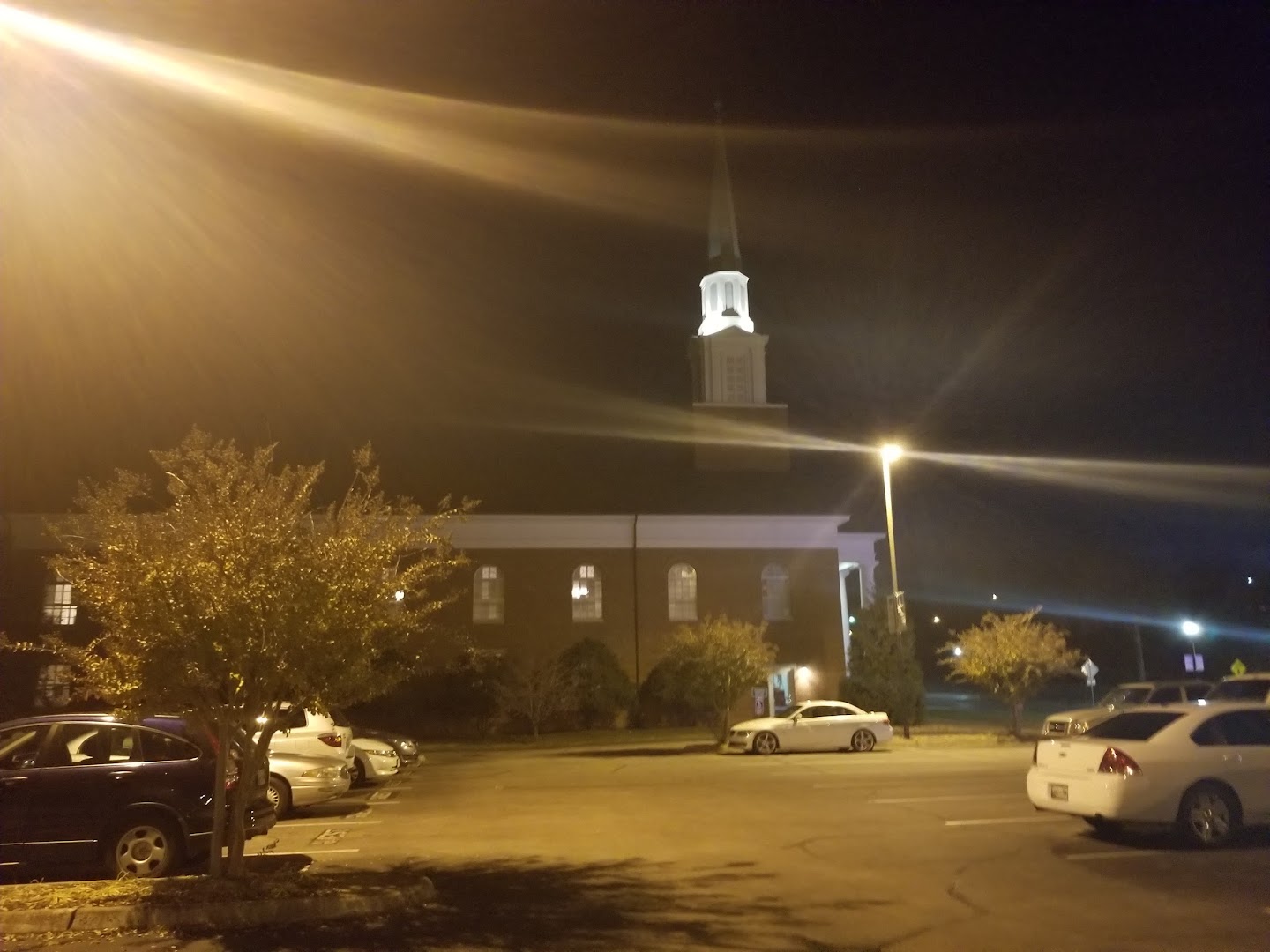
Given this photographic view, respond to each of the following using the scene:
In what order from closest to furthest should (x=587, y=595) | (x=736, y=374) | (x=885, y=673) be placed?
(x=885, y=673) < (x=587, y=595) < (x=736, y=374)

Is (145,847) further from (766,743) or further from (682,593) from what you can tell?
(682,593)

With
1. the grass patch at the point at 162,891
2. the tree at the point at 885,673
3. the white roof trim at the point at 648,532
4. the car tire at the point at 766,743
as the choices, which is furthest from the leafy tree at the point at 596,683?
the grass patch at the point at 162,891

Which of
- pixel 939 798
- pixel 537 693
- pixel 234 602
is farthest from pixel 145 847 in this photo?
pixel 537 693

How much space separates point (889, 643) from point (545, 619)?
13737 mm

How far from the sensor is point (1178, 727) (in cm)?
1125

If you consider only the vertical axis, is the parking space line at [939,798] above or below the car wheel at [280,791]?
below

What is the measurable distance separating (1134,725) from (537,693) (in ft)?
81.7

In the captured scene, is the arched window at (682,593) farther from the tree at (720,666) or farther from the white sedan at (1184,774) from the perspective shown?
the white sedan at (1184,774)

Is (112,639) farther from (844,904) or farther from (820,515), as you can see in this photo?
(820,515)

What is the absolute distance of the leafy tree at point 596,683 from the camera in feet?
119

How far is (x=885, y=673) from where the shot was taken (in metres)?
33.0

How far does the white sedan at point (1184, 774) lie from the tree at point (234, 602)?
753 cm

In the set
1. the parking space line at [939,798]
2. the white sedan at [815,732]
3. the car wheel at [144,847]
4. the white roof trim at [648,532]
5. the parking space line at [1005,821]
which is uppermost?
the white roof trim at [648,532]

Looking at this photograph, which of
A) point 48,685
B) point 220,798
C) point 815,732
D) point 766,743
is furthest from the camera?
point 48,685
